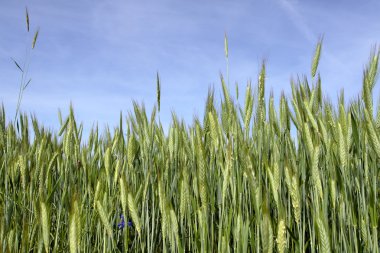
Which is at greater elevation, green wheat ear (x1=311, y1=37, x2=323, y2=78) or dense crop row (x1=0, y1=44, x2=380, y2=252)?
green wheat ear (x1=311, y1=37, x2=323, y2=78)

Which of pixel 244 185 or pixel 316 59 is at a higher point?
pixel 316 59

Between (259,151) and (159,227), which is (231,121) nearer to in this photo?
(259,151)

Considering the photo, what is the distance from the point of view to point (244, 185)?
4.82 feet

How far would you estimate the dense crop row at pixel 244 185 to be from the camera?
1259mm

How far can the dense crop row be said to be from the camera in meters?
1.26

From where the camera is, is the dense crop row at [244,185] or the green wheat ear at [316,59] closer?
the dense crop row at [244,185]

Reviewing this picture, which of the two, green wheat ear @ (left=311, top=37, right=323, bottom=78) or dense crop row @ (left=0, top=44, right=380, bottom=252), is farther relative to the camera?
green wheat ear @ (left=311, top=37, right=323, bottom=78)

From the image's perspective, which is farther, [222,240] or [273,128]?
[273,128]

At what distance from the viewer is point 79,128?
226 cm

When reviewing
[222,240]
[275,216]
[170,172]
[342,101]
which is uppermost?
[342,101]

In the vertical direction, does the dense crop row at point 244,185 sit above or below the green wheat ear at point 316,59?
below

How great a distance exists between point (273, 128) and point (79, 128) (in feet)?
3.34

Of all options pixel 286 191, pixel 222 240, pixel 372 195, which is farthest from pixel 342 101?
pixel 222 240

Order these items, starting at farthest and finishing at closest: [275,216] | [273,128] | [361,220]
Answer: [273,128], [275,216], [361,220]
